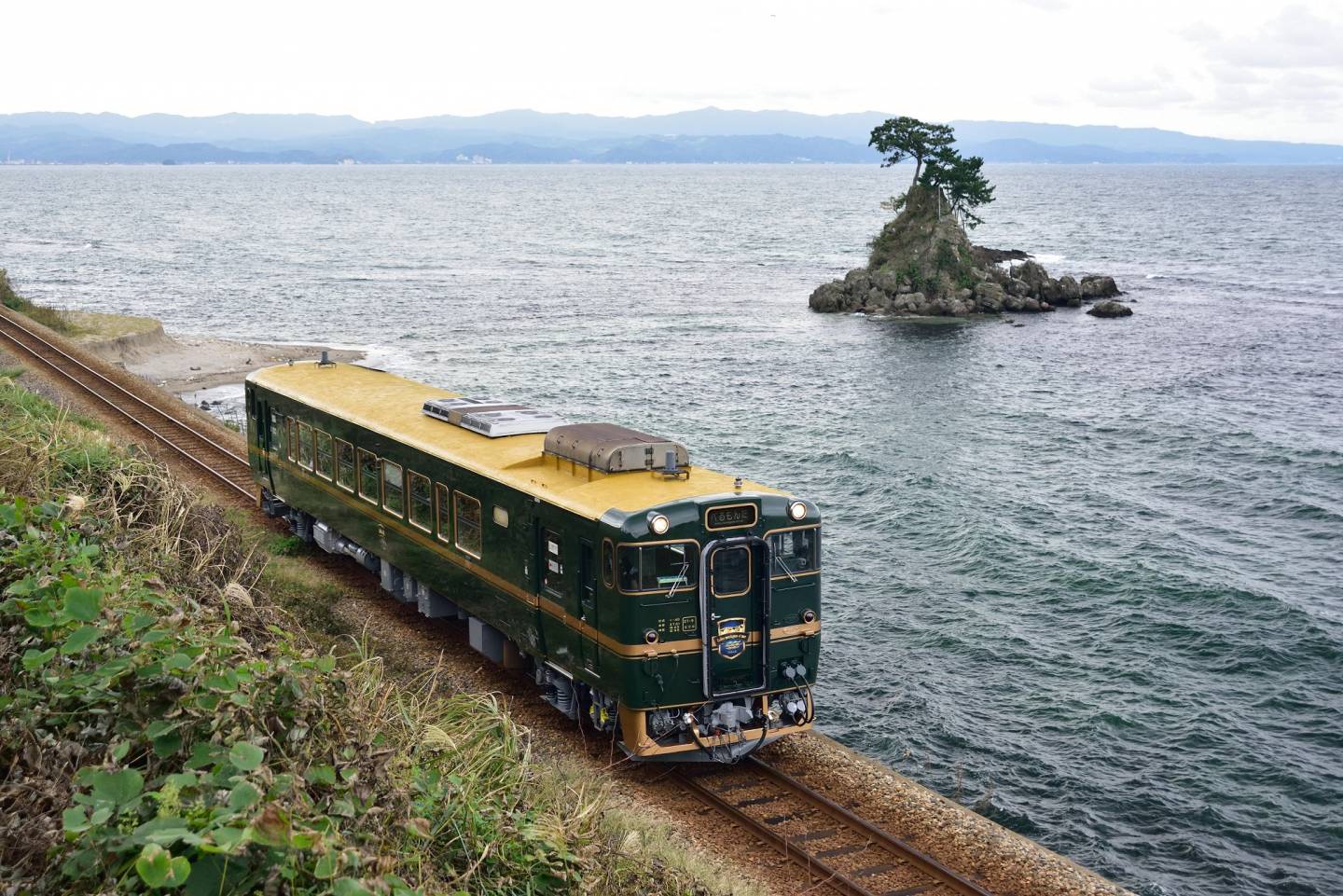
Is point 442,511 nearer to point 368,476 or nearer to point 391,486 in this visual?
point 391,486

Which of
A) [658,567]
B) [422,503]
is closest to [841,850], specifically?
[658,567]

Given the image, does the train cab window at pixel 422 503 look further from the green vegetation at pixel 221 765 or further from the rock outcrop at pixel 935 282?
the rock outcrop at pixel 935 282

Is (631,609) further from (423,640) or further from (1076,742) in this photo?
(1076,742)

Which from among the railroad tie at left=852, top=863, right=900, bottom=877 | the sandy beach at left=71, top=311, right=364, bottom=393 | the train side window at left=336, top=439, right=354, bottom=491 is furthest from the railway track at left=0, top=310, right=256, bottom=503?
the railroad tie at left=852, top=863, right=900, bottom=877

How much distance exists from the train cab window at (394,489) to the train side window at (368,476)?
228 mm

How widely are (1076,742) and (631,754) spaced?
10.2 m

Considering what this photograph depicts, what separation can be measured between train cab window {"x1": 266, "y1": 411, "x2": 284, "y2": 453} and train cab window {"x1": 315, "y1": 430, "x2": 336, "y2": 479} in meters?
2.01

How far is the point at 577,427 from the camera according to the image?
16203mm

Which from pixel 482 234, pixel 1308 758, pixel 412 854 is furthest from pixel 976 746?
pixel 482 234

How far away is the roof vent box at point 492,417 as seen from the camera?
689 inches

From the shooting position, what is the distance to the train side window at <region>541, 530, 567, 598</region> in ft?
48.8

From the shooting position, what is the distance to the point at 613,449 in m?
15.1

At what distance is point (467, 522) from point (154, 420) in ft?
63.9

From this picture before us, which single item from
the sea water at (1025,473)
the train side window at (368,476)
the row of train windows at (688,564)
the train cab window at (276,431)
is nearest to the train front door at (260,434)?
the train cab window at (276,431)
